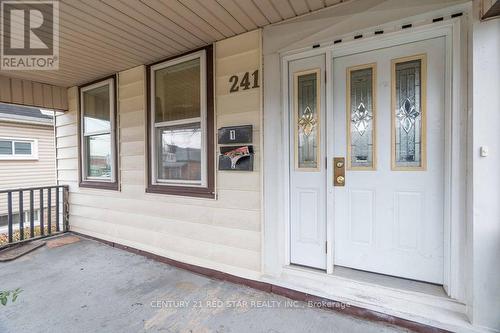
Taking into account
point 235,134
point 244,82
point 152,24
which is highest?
point 152,24

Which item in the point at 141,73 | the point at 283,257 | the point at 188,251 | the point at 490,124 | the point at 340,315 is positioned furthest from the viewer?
the point at 141,73

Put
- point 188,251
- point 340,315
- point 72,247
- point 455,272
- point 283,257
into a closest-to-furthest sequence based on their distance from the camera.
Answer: point 455,272, point 340,315, point 283,257, point 188,251, point 72,247

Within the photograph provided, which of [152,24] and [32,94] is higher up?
[152,24]

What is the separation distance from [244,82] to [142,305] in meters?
2.16

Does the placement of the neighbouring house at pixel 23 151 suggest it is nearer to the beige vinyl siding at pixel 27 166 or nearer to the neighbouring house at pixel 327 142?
the beige vinyl siding at pixel 27 166

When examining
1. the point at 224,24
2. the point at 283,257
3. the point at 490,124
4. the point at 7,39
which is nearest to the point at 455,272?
the point at 490,124

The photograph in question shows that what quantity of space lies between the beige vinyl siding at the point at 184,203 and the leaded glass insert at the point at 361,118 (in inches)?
31.7

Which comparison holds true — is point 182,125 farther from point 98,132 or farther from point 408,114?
point 408,114

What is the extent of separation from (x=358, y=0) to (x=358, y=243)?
Answer: 1.94 m

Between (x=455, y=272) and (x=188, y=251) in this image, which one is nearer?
(x=455, y=272)

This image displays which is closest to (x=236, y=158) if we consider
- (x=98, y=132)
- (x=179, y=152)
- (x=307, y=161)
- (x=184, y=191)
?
(x=307, y=161)

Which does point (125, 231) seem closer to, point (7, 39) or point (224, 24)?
point (7, 39)

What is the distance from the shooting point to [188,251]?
110 inches

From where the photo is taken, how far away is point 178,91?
9.73 ft
